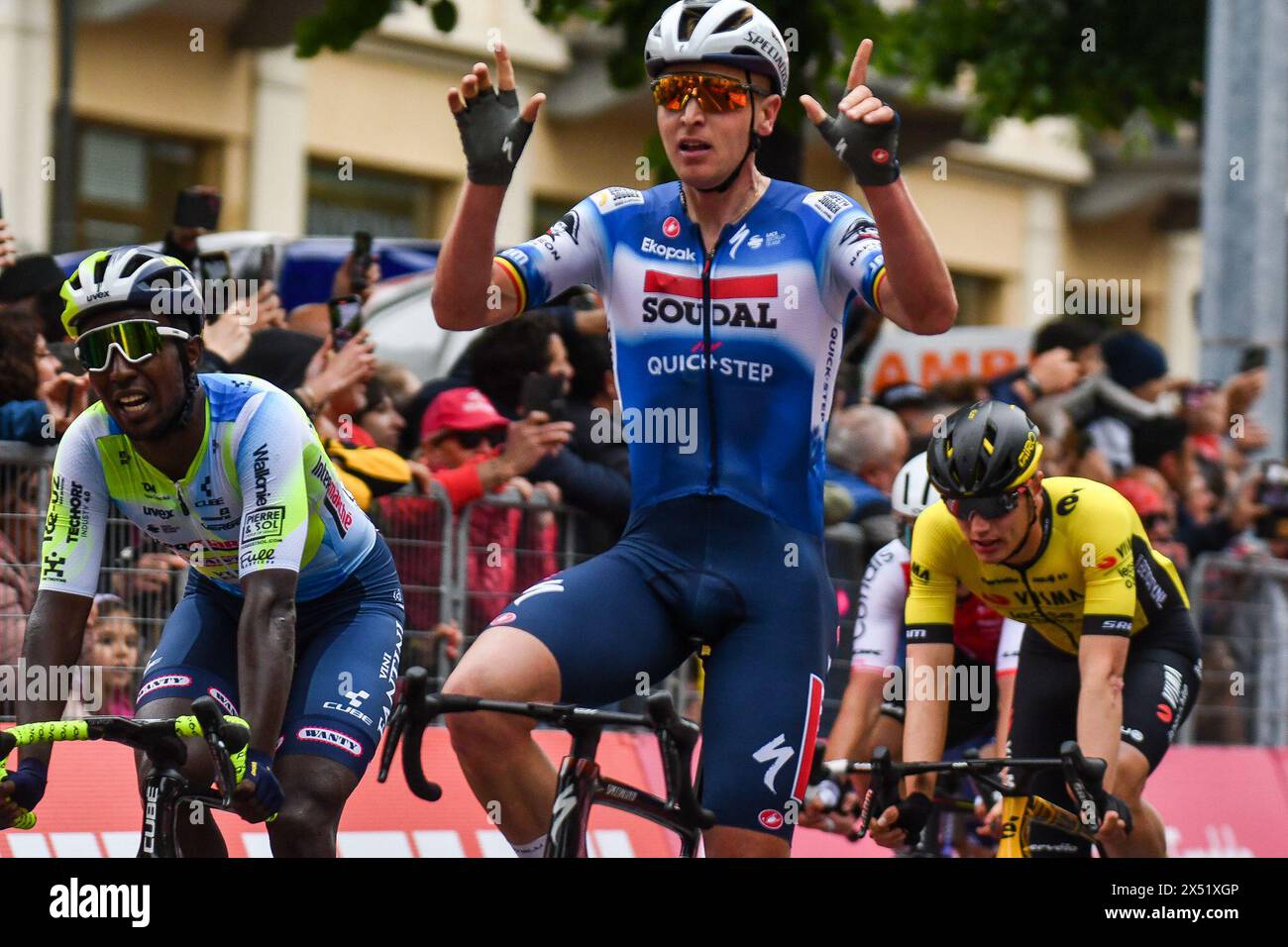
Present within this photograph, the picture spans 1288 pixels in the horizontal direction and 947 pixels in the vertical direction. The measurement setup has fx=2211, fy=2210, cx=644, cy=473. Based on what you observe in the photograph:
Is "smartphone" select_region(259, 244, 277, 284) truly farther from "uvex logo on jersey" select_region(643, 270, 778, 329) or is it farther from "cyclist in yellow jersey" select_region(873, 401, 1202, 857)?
"uvex logo on jersey" select_region(643, 270, 778, 329)

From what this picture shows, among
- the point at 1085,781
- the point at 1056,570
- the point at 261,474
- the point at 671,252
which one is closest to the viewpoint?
the point at 671,252

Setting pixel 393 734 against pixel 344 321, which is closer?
pixel 393 734

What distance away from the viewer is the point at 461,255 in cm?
524

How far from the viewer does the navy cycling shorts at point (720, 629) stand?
5.37m

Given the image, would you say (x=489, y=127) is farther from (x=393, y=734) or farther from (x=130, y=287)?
(x=393, y=734)

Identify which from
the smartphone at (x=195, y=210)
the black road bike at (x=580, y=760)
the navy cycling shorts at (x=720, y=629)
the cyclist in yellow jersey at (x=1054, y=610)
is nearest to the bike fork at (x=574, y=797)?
the black road bike at (x=580, y=760)

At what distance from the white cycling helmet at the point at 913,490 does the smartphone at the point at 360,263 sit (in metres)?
2.38

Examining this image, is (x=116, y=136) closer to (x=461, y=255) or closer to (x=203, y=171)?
(x=203, y=171)

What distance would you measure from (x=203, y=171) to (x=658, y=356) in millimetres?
13294

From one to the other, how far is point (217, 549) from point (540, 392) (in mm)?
3134

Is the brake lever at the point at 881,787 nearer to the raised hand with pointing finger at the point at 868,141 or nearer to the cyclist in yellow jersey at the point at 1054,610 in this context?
the cyclist in yellow jersey at the point at 1054,610

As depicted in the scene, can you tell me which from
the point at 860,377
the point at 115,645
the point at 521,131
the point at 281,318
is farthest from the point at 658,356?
the point at 860,377

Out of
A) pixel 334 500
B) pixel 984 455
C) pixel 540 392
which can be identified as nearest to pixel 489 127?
pixel 334 500

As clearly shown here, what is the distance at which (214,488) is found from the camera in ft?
19.1
